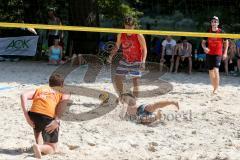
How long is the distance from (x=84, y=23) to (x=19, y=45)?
177 centimetres

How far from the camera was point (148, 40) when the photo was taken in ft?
45.6

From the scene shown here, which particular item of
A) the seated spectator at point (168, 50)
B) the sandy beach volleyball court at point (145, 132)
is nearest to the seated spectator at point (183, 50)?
the seated spectator at point (168, 50)

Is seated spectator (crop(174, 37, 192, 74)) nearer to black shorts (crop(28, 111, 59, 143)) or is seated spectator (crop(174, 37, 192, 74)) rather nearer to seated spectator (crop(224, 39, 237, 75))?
seated spectator (crop(224, 39, 237, 75))

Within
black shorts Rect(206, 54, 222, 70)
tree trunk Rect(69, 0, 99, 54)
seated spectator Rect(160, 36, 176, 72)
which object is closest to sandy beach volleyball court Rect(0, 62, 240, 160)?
black shorts Rect(206, 54, 222, 70)

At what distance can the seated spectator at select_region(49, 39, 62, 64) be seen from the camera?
12.9m

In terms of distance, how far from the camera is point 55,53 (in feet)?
42.4

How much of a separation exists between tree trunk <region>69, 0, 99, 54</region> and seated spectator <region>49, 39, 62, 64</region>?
115cm

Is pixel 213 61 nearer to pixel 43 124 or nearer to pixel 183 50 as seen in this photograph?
pixel 183 50

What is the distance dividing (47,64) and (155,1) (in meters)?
9.77

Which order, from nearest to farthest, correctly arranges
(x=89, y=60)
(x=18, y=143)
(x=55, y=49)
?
(x=18, y=143) < (x=55, y=49) < (x=89, y=60)

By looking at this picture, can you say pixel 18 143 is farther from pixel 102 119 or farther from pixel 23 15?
pixel 23 15

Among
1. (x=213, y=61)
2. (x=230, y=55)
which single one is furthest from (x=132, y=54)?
(x=230, y=55)

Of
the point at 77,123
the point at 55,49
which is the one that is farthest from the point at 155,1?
the point at 77,123

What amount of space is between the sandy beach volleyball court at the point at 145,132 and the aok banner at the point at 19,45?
445 cm
